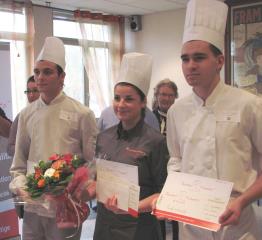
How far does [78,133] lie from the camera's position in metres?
2.06

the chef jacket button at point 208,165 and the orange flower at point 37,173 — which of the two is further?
the orange flower at point 37,173

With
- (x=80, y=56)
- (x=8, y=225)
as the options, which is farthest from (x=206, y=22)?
(x=80, y=56)

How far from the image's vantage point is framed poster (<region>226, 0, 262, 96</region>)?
16.5 ft

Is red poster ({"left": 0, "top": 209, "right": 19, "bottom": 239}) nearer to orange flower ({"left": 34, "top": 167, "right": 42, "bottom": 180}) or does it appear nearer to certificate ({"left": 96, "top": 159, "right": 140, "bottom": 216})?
orange flower ({"left": 34, "top": 167, "right": 42, "bottom": 180})

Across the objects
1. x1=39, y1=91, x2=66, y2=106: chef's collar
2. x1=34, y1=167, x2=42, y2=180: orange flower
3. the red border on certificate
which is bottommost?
the red border on certificate

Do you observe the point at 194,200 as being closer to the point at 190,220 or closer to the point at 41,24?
the point at 190,220

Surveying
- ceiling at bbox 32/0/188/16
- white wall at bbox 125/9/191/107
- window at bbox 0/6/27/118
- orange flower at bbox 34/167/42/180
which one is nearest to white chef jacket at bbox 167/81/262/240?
orange flower at bbox 34/167/42/180

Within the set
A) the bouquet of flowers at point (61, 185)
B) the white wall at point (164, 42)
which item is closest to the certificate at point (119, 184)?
the bouquet of flowers at point (61, 185)

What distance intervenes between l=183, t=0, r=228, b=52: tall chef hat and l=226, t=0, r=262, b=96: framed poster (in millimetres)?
3732

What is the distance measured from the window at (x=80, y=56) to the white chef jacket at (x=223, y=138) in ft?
15.7

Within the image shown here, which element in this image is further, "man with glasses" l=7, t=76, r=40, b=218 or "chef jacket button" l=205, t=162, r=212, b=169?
"man with glasses" l=7, t=76, r=40, b=218

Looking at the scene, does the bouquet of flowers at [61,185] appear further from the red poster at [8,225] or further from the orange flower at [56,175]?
the red poster at [8,225]

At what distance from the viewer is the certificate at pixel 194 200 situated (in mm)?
1310

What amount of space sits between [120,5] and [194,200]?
4.83 metres
